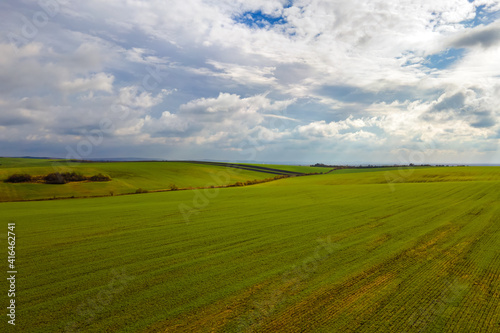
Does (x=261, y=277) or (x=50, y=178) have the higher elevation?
(x=50, y=178)

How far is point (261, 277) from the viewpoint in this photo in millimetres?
9656

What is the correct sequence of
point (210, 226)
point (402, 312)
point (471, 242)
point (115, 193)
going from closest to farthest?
1. point (402, 312)
2. point (471, 242)
3. point (210, 226)
4. point (115, 193)

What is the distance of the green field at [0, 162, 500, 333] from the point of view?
7059 millimetres

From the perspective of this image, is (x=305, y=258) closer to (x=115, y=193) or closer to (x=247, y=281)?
(x=247, y=281)

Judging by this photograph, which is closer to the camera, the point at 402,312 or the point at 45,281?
the point at 402,312

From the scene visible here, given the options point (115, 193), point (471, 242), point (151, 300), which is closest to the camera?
point (151, 300)

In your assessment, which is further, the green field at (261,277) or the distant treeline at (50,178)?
the distant treeline at (50,178)

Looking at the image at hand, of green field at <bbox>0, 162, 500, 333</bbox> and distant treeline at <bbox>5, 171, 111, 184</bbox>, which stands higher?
distant treeline at <bbox>5, 171, 111, 184</bbox>

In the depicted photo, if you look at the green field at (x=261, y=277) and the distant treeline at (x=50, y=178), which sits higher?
the distant treeline at (x=50, y=178)

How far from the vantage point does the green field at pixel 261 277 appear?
706 cm

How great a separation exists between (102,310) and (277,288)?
5220 millimetres

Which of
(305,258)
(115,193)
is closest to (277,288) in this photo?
(305,258)

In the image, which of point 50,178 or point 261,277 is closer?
point 261,277

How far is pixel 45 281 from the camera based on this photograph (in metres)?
9.20
